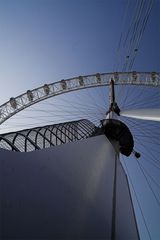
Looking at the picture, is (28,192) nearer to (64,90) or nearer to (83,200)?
(83,200)

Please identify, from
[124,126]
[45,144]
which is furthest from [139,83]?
[45,144]

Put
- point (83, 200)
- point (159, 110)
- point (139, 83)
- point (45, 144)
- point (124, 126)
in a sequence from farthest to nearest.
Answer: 1. point (139, 83)
2. point (124, 126)
3. point (45, 144)
4. point (159, 110)
5. point (83, 200)

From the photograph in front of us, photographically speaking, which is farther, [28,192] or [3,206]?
[28,192]

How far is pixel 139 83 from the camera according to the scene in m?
55.8

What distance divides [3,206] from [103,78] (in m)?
54.0

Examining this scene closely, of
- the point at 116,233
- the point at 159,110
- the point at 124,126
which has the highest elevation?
the point at 124,126

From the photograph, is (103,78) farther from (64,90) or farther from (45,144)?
(45,144)

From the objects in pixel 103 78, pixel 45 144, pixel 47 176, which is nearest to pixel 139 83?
pixel 103 78

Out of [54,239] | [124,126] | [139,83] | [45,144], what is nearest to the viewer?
[54,239]

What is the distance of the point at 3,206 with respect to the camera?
6.32 m

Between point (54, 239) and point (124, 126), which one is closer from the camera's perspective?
point (54, 239)

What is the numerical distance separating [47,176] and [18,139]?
4732mm

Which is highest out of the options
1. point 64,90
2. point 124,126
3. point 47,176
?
point 64,90

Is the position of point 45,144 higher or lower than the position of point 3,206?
higher
